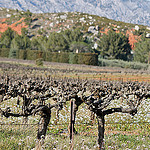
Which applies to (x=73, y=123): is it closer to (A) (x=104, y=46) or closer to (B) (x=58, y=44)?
(A) (x=104, y=46)

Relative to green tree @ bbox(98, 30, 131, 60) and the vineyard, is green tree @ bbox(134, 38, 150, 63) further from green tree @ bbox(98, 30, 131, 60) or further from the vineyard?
the vineyard

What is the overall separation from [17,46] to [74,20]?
251ft

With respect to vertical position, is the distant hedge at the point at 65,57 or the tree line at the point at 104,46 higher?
the tree line at the point at 104,46

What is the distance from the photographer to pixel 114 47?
69500 mm

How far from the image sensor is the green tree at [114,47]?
6906 centimetres

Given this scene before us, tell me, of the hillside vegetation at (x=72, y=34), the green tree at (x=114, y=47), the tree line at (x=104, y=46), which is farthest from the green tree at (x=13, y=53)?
the green tree at (x=114, y=47)

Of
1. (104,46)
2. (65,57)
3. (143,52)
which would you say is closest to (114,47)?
(104,46)

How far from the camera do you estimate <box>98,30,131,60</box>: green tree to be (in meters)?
69.1

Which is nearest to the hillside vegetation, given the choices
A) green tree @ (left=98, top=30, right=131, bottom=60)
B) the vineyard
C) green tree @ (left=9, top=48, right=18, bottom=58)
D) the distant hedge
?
green tree @ (left=98, top=30, right=131, bottom=60)

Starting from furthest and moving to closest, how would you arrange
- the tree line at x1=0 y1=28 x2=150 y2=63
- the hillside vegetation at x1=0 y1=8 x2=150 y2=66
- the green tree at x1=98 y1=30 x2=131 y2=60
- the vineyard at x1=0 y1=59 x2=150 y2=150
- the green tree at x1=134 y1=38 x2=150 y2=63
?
the hillside vegetation at x1=0 y1=8 x2=150 y2=66
the green tree at x1=98 y1=30 x2=131 y2=60
the tree line at x1=0 y1=28 x2=150 y2=63
the green tree at x1=134 y1=38 x2=150 y2=63
the vineyard at x1=0 y1=59 x2=150 y2=150

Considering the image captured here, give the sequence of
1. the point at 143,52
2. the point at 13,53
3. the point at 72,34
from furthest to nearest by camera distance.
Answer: the point at 72,34 < the point at 13,53 < the point at 143,52

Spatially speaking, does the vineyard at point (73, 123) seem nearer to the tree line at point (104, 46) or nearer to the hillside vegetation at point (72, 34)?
the tree line at point (104, 46)

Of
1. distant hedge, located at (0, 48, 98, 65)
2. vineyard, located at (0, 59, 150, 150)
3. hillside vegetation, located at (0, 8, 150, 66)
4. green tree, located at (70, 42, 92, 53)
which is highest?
hillside vegetation, located at (0, 8, 150, 66)

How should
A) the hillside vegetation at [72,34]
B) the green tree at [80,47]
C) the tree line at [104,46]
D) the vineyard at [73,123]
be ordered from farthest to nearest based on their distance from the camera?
the hillside vegetation at [72,34] → the green tree at [80,47] → the tree line at [104,46] → the vineyard at [73,123]
